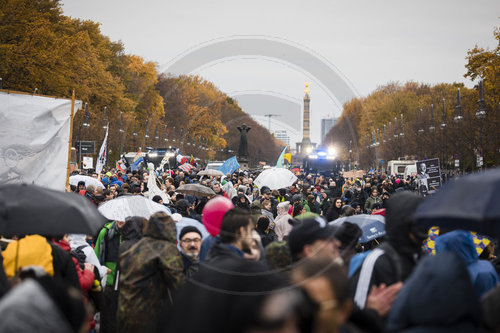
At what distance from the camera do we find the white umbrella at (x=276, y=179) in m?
16.5

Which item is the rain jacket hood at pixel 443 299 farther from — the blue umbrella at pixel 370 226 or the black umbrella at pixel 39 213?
the blue umbrella at pixel 370 226

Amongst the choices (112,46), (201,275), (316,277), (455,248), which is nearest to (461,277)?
(316,277)

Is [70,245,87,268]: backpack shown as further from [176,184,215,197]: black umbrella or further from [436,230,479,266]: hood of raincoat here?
[176,184,215,197]: black umbrella

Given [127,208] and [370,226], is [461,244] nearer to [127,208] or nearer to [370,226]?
[370,226]

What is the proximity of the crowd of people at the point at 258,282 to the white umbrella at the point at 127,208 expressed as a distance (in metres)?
0.73

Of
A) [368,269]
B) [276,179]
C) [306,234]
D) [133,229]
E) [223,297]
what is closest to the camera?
[223,297]

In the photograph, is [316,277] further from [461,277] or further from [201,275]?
[201,275]

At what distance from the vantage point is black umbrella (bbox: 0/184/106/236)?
4504 millimetres

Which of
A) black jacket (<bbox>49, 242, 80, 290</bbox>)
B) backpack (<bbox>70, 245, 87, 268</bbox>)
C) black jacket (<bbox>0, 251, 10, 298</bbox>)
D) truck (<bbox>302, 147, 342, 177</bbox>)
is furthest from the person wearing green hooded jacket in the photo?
truck (<bbox>302, 147, 342, 177</bbox>)

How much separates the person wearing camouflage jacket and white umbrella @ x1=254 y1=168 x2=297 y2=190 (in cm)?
1132

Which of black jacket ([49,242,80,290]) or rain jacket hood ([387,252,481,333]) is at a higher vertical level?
rain jacket hood ([387,252,481,333])

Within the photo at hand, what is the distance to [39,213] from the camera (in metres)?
4.60

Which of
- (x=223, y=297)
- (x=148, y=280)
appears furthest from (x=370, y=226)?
(x=223, y=297)

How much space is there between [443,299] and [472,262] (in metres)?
2.02
